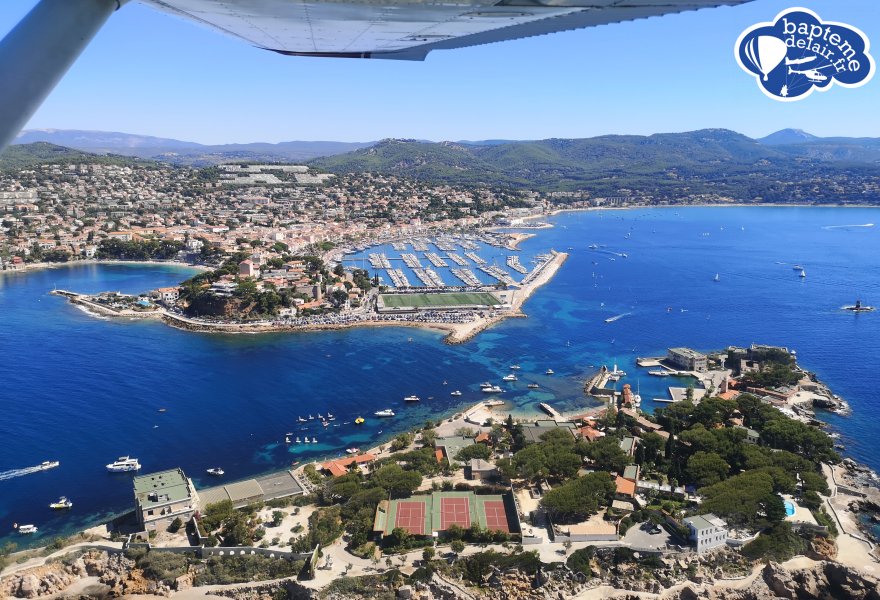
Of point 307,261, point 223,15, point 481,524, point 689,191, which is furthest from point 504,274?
point 689,191

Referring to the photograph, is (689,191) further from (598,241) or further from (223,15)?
(223,15)

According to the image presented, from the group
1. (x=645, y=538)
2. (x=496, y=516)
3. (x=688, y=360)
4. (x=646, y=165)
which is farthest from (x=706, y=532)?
(x=646, y=165)

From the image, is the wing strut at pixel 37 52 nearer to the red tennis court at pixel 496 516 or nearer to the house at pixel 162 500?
the red tennis court at pixel 496 516

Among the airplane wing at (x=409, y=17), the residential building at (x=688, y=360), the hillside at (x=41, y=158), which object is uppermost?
the hillside at (x=41, y=158)

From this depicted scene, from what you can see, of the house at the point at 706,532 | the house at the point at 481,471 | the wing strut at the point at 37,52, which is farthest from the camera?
the house at the point at 481,471

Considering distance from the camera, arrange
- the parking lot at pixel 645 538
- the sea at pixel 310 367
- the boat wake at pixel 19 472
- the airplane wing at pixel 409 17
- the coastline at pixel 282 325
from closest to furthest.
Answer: the airplane wing at pixel 409 17 → the parking lot at pixel 645 538 → the boat wake at pixel 19 472 → the sea at pixel 310 367 → the coastline at pixel 282 325

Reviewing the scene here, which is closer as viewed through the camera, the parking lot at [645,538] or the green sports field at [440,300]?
the parking lot at [645,538]

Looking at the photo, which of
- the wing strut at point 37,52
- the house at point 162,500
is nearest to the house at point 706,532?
the house at point 162,500

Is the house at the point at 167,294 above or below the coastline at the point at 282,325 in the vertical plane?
above
